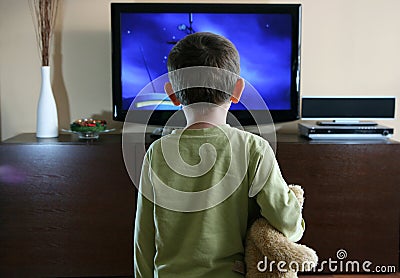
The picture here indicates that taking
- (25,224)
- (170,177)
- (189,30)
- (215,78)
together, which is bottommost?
(25,224)

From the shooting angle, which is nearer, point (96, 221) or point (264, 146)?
point (264, 146)

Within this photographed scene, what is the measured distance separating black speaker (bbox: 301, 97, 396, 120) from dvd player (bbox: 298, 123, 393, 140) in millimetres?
87

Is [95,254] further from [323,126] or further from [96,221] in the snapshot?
[323,126]

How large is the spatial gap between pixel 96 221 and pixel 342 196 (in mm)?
1216

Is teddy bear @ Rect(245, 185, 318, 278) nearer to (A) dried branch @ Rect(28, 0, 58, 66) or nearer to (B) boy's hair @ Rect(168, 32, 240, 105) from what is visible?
(B) boy's hair @ Rect(168, 32, 240, 105)

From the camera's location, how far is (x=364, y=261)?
9.33ft

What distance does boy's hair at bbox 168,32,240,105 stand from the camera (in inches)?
46.6

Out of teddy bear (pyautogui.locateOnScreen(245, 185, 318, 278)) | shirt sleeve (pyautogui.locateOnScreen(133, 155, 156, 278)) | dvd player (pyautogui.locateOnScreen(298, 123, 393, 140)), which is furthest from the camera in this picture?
dvd player (pyautogui.locateOnScreen(298, 123, 393, 140))

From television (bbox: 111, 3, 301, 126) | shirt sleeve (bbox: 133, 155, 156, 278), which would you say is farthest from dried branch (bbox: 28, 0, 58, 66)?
shirt sleeve (bbox: 133, 155, 156, 278)

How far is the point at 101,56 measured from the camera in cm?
309

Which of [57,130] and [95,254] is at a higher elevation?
[57,130]

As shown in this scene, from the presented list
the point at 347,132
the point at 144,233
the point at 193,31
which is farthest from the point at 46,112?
the point at 144,233

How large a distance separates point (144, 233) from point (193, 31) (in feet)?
5.79

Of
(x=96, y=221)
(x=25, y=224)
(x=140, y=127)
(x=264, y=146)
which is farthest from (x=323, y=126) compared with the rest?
(x=264, y=146)
